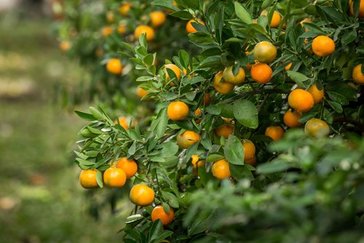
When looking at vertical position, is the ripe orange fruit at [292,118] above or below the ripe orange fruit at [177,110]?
below

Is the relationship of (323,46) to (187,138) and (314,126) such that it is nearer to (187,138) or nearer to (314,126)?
(314,126)

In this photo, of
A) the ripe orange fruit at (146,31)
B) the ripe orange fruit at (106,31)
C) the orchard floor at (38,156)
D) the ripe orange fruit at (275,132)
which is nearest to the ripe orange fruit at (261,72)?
the ripe orange fruit at (275,132)

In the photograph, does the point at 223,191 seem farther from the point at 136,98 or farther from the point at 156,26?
the point at 136,98

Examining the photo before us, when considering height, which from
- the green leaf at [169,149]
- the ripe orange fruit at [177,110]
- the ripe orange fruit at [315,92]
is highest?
Result: the ripe orange fruit at [315,92]

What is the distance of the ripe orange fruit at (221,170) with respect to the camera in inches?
63.7

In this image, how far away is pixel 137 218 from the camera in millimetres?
1821

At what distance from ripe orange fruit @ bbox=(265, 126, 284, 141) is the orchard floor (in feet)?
6.00

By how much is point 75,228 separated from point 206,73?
Answer: 2767mm

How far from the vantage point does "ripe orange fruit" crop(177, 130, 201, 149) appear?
1679 millimetres

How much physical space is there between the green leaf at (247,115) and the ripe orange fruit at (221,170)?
0.37 ft

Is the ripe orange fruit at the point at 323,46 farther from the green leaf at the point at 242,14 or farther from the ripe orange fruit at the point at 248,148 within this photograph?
the ripe orange fruit at the point at 248,148

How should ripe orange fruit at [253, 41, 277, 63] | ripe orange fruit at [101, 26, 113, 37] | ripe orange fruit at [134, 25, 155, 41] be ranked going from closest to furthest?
ripe orange fruit at [253, 41, 277, 63]
ripe orange fruit at [134, 25, 155, 41]
ripe orange fruit at [101, 26, 113, 37]

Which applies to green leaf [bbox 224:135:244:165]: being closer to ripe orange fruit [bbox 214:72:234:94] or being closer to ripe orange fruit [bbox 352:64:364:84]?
ripe orange fruit [bbox 214:72:234:94]

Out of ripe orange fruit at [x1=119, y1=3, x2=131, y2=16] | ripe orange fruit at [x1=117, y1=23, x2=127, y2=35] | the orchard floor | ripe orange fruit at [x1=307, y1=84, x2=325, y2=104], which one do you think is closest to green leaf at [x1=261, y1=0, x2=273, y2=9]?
ripe orange fruit at [x1=307, y1=84, x2=325, y2=104]
